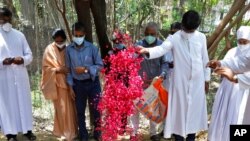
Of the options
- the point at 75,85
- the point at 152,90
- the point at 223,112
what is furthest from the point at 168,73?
the point at 75,85

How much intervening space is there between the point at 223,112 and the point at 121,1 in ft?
16.0

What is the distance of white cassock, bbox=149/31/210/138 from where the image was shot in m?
4.53

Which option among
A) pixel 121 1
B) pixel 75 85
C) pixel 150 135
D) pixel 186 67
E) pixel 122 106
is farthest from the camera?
pixel 121 1

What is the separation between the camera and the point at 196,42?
14.9 ft

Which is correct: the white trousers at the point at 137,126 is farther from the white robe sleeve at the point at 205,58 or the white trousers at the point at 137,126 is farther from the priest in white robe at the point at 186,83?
Answer: the white robe sleeve at the point at 205,58

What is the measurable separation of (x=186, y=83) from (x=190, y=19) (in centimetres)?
78

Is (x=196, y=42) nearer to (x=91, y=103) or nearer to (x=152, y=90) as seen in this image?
(x=152, y=90)

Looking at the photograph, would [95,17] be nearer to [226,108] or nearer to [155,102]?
[155,102]

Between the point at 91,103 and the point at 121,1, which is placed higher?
the point at 121,1

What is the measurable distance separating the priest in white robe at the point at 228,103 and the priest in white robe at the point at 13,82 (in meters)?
2.54

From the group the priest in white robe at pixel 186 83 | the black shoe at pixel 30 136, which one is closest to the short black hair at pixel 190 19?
the priest in white robe at pixel 186 83

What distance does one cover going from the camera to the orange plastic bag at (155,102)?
4.62 metres

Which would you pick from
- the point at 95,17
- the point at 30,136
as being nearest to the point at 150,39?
the point at 95,17

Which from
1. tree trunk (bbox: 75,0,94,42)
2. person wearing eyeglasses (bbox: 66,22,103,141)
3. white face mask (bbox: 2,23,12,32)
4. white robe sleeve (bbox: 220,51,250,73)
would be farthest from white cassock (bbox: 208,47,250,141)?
white face mask (bbox: 2,23,12,32)
